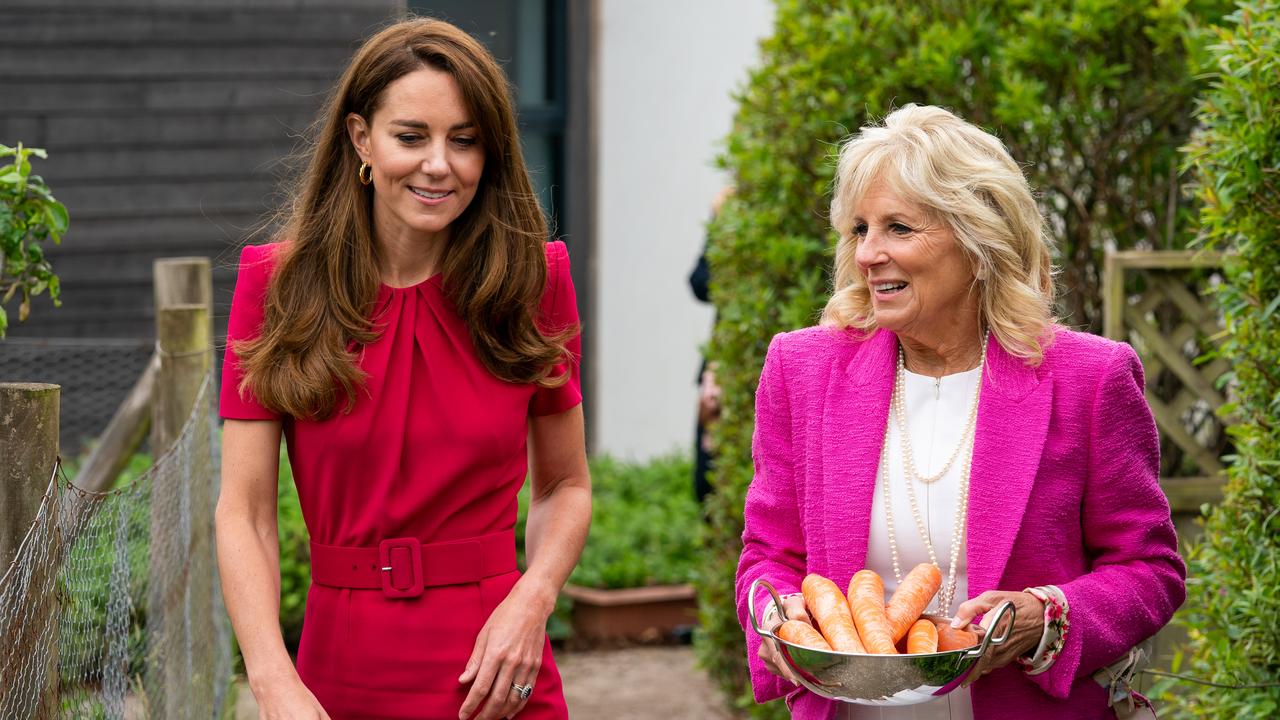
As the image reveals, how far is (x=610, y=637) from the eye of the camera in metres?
7.64

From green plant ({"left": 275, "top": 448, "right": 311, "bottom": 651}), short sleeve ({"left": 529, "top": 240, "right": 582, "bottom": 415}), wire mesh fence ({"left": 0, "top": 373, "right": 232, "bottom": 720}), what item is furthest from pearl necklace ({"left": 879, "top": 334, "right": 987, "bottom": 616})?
green plant ({"left": 275, "top": 448, "right": 311, "bottom": 651})

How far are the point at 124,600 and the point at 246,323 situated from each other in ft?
3.33

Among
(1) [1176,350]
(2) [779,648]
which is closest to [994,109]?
(1) [1176,350]

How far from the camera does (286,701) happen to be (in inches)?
101

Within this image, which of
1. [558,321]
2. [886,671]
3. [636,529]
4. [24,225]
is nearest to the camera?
[886,671]

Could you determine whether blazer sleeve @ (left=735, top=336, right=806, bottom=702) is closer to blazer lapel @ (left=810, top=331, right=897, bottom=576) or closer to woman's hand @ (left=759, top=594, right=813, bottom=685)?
blazer lapel @ (left=810, top=331, right=897, bottom=576)

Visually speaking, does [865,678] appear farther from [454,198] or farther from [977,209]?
[454,198]

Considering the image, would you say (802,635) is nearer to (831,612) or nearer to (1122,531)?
(831,612)

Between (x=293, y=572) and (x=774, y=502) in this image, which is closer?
(x=774, y=502)

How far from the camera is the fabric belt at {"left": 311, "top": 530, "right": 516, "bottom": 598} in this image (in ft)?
8.89

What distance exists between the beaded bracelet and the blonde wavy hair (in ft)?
1.34

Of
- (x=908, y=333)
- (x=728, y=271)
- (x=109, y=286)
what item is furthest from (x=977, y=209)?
(x=109, y=286)

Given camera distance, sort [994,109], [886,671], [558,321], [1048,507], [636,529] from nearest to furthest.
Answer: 1. [886,671]
2. [1048,507]
3. [558,321]
4. [994,109]
5. [636,529]

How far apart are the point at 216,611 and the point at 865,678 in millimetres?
2950
